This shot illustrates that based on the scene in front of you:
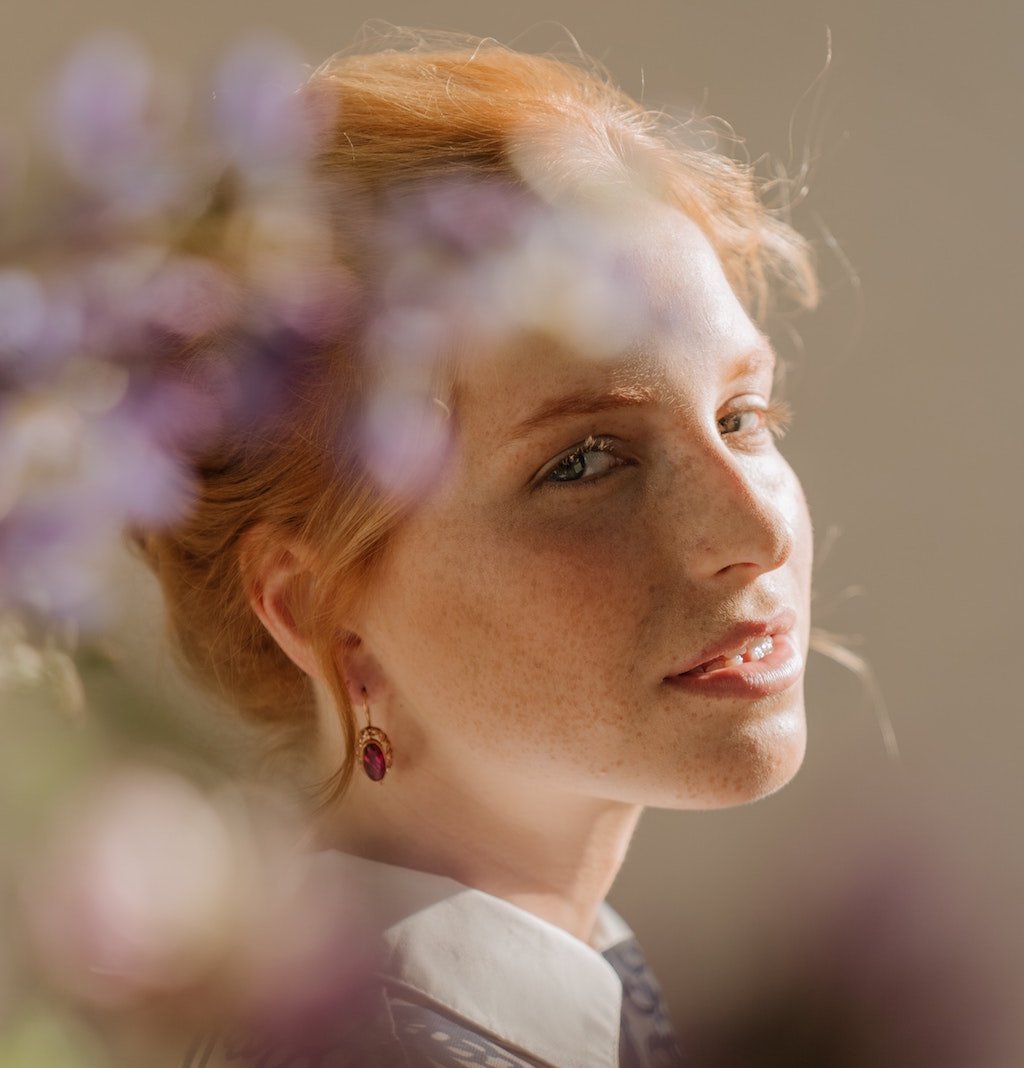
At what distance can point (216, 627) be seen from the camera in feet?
3.07

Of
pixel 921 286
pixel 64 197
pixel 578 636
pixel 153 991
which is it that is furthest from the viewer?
pixel 921 286

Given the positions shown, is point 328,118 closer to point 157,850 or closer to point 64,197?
point 64,197

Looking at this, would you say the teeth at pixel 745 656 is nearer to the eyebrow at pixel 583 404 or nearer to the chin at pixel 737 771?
the chin at pixel 737 771

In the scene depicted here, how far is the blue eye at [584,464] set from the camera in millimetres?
760

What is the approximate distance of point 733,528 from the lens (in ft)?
2.40

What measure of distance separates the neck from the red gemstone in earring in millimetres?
22

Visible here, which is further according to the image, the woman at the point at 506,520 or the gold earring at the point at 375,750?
the gold earring at the point at 375,750

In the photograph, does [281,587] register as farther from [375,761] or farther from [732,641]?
[732,641]

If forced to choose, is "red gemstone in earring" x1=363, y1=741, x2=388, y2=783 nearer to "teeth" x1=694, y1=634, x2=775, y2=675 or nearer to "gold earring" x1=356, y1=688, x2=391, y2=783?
"gold earring" x1=356, y1=688, x2=391, y2=783

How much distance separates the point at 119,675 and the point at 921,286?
884 millimetres

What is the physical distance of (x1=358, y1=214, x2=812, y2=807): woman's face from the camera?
0.73m

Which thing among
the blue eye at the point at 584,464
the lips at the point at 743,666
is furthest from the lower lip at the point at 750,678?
the blue eye at the point at 584,464

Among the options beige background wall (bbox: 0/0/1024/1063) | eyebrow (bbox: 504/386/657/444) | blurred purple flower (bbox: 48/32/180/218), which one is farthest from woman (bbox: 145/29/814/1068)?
beige background wall (bbox: 0/0/1024/1063)

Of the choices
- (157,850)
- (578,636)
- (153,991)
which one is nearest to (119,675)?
(157,850)
